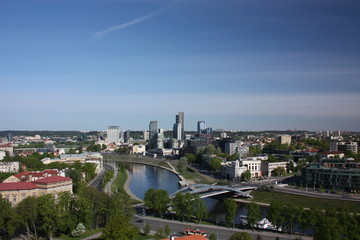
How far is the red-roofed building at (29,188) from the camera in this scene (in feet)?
93.7

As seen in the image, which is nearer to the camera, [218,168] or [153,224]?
[153,224]

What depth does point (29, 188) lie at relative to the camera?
2958cm

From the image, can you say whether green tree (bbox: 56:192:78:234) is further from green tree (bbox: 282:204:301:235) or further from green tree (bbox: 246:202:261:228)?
green tree (bbox: 282:204:301:235)

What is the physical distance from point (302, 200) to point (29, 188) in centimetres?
2360

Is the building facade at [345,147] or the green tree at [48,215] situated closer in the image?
the green tree at [48,215]

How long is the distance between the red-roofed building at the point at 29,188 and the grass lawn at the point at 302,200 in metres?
18.2

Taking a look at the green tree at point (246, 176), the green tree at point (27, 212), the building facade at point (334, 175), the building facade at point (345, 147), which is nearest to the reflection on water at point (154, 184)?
the green tree at point (246, 176)

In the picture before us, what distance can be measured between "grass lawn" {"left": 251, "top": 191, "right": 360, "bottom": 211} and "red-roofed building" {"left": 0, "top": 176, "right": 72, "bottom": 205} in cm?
1822

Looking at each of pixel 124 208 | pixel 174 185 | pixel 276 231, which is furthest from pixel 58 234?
pixel 174 185

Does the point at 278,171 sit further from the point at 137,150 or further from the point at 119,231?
the point at 137,150

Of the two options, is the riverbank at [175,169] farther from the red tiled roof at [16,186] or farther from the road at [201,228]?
the red tiled roof at [16,186]

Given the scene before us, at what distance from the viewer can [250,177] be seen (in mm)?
48875

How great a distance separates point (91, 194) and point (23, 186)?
6989 mm

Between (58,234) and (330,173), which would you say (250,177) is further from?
A: (58,234)
